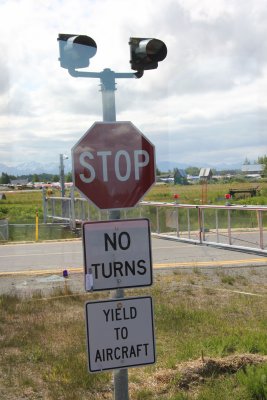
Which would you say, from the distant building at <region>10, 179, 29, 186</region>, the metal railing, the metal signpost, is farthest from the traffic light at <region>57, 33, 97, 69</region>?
the distant building at <region>10, 179, 29, 186</region>

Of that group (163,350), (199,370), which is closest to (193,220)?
(163,350)

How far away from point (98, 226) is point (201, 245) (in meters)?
12.7

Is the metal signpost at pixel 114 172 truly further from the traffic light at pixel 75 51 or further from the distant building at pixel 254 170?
the distant building at pixel 254 170

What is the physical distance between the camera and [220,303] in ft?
26.3

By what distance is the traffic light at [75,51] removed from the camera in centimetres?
371

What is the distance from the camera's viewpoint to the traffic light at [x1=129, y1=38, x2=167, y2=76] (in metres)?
3.93

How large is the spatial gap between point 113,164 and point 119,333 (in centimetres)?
→ 108

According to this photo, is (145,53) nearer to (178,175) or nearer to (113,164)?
(113,164)

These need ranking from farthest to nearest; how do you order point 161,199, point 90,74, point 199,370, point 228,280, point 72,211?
point 161,199 → point 72,211 → point 228,280 → point 199,370 → point 90,74

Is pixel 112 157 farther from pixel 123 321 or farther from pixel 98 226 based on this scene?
pixel 123 321

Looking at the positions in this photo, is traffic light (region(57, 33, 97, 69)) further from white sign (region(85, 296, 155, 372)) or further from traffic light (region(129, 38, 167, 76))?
white sign (region(85, 296, 155, 372))

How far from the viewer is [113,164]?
349cm

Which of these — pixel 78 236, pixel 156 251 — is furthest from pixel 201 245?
pixel 78 236

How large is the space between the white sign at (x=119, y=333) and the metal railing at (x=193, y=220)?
964cm
